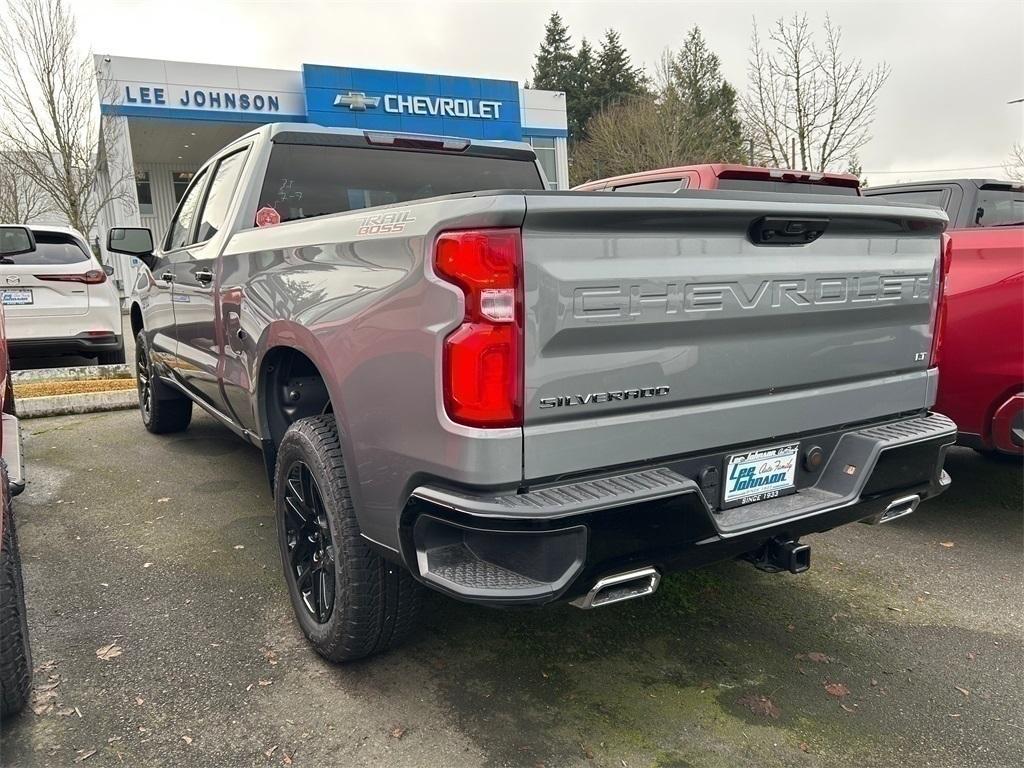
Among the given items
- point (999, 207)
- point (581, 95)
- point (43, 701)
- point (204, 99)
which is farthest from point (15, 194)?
point (581, 95)

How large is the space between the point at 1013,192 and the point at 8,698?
6.12 meters

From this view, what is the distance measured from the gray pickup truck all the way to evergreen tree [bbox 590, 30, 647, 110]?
1905 inches

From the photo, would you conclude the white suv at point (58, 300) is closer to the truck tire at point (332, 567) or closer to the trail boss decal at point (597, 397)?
the truck tire at point (332, 567)

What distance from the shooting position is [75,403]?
269 inches

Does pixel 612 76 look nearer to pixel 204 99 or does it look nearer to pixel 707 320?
pixel 204 99

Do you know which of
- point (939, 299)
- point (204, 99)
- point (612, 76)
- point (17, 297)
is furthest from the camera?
point (612, 76)

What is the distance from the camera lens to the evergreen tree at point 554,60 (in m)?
50.8

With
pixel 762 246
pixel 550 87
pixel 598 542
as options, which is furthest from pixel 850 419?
pixel 550 87

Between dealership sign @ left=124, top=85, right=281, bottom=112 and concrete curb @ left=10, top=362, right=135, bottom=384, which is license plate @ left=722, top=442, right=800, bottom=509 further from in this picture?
dealership sign @ left=124, top=85, right=281, bottom=112

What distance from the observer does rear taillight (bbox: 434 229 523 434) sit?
1.86 metres

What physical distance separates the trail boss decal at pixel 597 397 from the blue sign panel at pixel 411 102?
22.4 meters

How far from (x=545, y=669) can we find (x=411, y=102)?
2456cm

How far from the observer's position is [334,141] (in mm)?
3648

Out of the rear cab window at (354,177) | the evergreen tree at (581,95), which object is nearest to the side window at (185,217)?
the rear cab window at (354,177)
